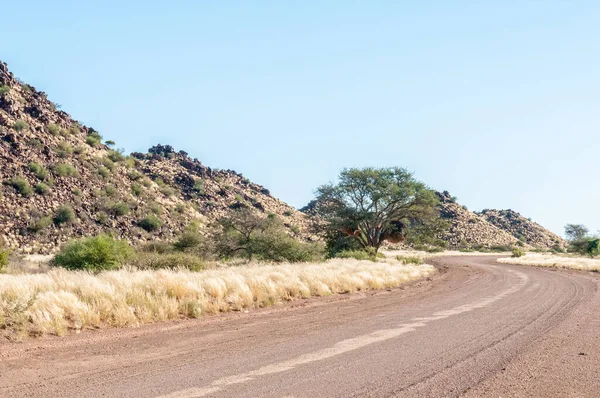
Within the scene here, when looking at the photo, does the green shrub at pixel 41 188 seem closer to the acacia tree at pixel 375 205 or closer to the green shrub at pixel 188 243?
the green shrub at pixel 188 243

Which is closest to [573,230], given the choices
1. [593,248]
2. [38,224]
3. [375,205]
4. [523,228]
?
[523,228]

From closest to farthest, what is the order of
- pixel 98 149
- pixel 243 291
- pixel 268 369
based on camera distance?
pixel 268 369
pixel 243 291
pixel 98 149

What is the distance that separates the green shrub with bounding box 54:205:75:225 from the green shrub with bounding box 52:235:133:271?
18.2 m

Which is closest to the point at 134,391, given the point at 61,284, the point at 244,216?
the point at 61,284

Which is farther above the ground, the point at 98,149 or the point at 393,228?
the point at 98,149

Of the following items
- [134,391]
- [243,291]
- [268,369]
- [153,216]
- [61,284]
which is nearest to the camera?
[134,391]

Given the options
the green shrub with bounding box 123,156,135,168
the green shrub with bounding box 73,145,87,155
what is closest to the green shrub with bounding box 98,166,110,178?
the green shrub with bounding box 73,145,87,155

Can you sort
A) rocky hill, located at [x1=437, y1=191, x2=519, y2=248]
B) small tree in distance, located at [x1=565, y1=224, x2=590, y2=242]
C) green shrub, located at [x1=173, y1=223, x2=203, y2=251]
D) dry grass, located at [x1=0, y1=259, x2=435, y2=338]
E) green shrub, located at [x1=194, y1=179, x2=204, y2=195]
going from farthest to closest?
small tree in distance, located at [x1=565, y1=224, x2=590, y2=242] < rocky hill, located at [x1=437, y1=191, x2=519, y2=248] < green shrub, located at [x1=194, y1=179, x2=204, y2=195] < green shrub, located at [x1=173, y1=223, x2=203, y2=251] < dry grass, located at [x1=0, y1=259, x2=435, y2=338]

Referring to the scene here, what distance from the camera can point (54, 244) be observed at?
40094 mm

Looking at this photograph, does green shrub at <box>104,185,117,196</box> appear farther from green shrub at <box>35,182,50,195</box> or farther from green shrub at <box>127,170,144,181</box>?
green shrub at <box>35,182,50,195</box>

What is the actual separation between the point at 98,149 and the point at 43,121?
6997mm

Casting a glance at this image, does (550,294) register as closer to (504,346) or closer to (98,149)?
(504,346)

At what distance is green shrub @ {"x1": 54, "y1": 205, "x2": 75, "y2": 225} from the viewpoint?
139 feet

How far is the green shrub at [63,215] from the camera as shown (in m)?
42.5
